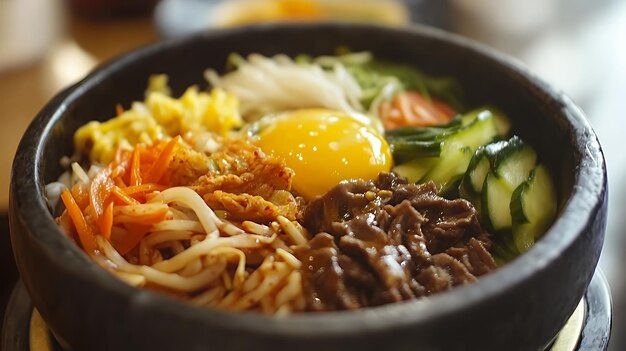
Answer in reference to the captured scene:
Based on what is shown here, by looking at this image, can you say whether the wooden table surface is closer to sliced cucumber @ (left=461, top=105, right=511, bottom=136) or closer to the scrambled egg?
the scrambled egg

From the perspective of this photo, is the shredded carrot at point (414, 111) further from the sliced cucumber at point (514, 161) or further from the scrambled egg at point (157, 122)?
the scrambled egg at point (157, 122)

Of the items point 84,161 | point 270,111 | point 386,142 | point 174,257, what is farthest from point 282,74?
point 174,257

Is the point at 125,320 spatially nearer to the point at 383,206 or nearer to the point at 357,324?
the point at 357,324

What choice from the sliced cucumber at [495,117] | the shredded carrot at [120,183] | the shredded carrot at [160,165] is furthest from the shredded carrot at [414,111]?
the shredded carrot at [120,183]

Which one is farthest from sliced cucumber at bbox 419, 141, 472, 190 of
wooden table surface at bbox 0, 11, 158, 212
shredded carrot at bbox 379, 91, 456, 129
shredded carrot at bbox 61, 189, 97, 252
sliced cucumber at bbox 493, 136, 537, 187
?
wooden table surface at bbox 0, 11, 158, 212

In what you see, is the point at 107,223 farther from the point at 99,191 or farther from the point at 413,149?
the point at 413,149

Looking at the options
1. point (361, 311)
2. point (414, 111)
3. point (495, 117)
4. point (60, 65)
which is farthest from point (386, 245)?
point (60, 65)
